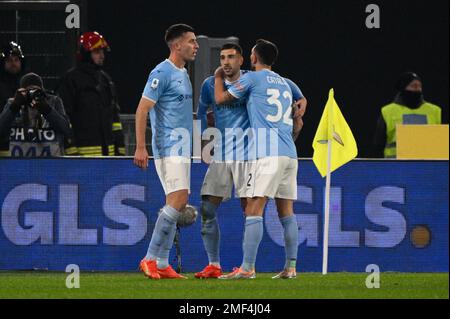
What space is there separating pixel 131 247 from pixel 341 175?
2089mm

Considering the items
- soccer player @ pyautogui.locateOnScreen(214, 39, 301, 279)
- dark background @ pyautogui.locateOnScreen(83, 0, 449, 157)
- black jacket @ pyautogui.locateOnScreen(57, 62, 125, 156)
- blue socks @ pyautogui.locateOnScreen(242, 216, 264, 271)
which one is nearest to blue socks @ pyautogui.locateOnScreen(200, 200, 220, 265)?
soccer player @ pyautogui.locateOnScreen(214, 39, 301, 279)

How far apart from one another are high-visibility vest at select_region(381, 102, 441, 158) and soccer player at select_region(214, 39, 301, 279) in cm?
305

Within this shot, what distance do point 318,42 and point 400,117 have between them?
2.44 m

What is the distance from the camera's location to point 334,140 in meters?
15.1

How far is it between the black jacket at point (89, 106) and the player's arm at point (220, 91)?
2470 mm

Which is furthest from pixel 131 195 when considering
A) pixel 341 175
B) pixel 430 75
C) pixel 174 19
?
pixel 430 75

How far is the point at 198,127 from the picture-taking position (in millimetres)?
16188

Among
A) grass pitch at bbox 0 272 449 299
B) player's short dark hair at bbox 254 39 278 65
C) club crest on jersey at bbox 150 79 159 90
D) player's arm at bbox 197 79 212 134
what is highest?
player's short dark hair at bbox 254 39 278 65

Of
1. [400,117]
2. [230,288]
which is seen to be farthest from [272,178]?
[400,117]

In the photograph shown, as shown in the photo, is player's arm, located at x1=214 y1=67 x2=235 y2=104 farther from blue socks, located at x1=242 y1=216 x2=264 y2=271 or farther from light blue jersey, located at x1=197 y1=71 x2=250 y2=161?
blue socks, located at x1=242 y1=216 x2=264 y2=271

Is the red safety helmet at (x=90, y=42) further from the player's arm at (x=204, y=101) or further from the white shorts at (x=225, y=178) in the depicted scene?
the white shorts at (x=225, y=178)

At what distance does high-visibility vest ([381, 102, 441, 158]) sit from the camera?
56.6 ft

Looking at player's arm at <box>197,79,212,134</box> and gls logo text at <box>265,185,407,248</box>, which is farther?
gls logo text at <box>265,185,407,248</box>

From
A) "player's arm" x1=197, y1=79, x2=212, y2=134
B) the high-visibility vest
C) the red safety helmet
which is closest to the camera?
"player's arm" x1=197, y1=79, x2=212, y2=134
